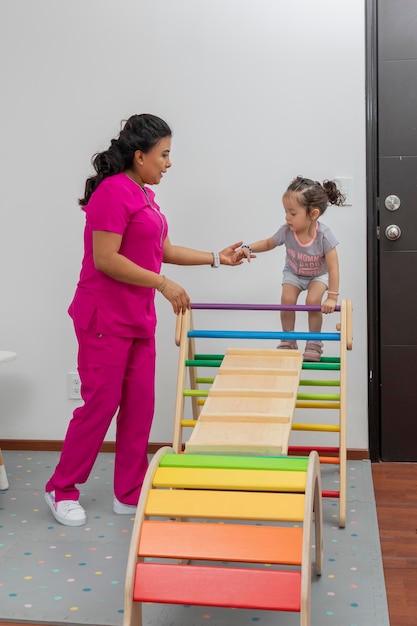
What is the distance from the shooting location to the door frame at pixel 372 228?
137 inches

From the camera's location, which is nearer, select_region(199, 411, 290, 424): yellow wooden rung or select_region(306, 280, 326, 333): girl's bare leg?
select_region(199, 411, 290, 424): yellow wooden rung

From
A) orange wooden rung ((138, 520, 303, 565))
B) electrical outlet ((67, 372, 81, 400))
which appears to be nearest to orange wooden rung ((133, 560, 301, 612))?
orange wooden rung ((138, 520, 303, 565))

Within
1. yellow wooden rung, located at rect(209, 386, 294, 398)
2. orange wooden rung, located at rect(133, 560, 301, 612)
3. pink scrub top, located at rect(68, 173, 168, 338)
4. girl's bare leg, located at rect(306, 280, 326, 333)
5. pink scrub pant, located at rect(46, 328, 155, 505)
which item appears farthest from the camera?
girl's bare leg, located at rect(306, 280, 326, 333)

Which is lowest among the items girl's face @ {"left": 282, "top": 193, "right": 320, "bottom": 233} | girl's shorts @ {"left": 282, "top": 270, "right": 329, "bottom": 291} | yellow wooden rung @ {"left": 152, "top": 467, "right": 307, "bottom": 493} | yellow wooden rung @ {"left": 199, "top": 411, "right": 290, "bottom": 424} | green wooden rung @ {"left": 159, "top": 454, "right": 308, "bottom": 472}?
yellow wooden rung @ {"left": 152, "top": 467, "right": 307, "bottom": 493}

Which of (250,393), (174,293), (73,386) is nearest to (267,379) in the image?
(250,393)

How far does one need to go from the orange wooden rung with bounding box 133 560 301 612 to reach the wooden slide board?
0.46 m

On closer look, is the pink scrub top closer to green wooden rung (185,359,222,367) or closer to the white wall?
green wooden rung (185,359,222,367)

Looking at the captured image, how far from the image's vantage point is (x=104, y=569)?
2.50m

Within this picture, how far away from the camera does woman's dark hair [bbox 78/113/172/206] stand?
9.11 ft

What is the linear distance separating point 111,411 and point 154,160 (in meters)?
0.88

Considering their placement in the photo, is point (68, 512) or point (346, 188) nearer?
point (68, 512)

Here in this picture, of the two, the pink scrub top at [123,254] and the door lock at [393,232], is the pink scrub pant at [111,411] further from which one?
the door lock at [393,232]

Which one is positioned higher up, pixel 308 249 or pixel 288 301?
pixel 308 249

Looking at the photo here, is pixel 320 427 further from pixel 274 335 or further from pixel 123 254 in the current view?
pixel 123 254
